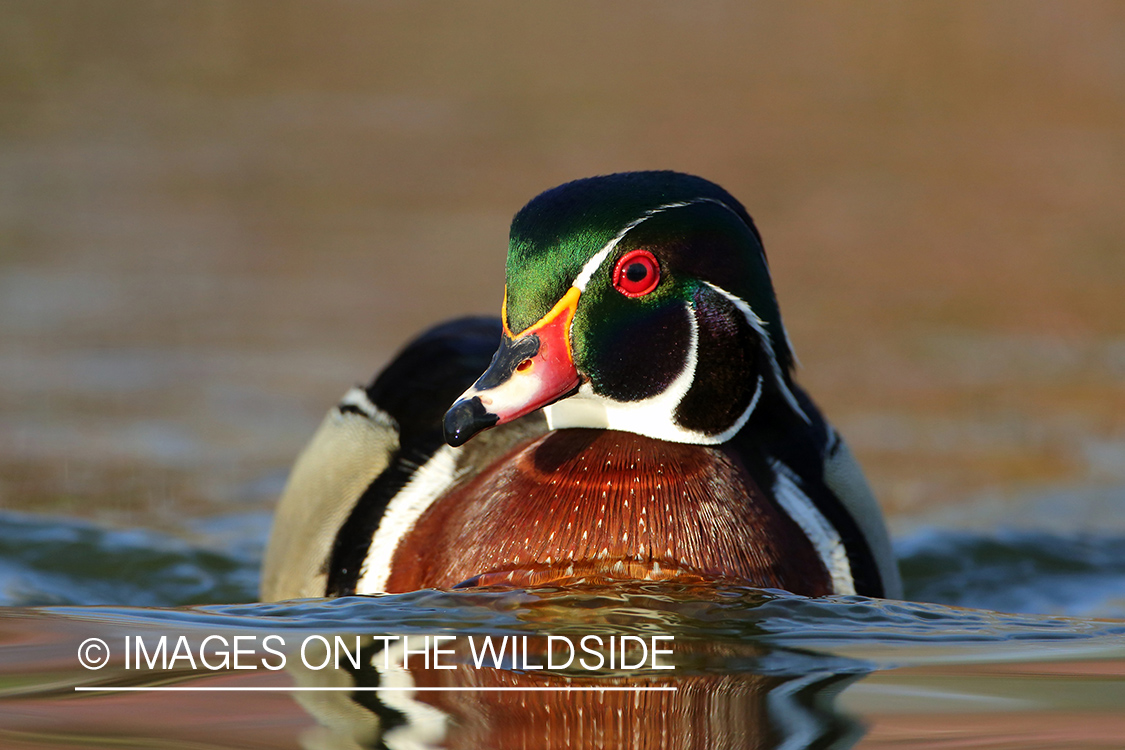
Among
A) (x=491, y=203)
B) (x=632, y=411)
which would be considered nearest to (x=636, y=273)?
(x=632, y=411)

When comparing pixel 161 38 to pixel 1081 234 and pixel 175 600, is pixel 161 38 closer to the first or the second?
pixel 1081 234

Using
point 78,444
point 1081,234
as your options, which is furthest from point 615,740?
point 1081,234

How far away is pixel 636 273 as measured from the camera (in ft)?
10.8

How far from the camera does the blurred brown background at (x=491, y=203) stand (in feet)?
22.2

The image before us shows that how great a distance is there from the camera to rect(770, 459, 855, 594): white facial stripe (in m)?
3.58

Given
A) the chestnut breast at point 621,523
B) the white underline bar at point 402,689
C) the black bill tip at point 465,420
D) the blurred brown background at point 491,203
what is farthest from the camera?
the blurred brown background at point 491,203

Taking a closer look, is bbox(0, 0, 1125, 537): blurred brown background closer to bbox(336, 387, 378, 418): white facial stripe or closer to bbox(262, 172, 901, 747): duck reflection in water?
bbox(336, 387, 378, 418): white facial stripe

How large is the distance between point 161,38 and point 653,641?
396 inches

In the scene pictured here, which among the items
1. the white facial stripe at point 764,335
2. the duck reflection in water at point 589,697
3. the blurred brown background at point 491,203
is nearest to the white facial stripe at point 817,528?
the white facial stripe at point 764,335

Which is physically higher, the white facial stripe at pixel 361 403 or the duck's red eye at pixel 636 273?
the white facial stripe at pixel 361 403

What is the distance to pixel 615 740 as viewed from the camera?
261 cm

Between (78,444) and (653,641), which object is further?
(78,444)

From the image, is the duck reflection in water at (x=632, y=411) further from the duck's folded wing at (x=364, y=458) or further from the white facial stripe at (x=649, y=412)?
the duck's folded wing at (x=364, y=458)

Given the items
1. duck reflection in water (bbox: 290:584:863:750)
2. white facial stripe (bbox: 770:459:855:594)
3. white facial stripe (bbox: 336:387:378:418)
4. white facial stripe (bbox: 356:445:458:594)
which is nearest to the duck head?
white facial stripe (bbox: 770:459:855:594)
